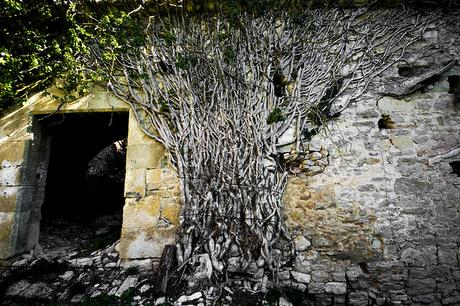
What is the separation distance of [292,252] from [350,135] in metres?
1.59

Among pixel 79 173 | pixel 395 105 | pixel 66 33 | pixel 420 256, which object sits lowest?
pixel 420 256

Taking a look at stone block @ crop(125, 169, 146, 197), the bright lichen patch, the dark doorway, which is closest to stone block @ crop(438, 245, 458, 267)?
the bright lichen patch

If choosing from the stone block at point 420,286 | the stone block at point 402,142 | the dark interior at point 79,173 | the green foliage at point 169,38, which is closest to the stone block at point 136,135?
the dark interior at point 79,173

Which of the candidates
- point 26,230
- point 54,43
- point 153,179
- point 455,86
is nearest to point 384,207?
point 455,86

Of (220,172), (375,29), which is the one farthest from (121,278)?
(375,29)

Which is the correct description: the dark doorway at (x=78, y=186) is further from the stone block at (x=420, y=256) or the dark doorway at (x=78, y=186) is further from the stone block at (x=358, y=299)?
the stone block at (x=420, y=256)

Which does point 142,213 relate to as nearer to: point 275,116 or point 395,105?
point 275,116

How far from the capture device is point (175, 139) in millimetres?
2783

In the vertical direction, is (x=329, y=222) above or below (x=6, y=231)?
above

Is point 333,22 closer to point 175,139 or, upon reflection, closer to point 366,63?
point 366,63

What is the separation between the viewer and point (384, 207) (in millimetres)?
2602

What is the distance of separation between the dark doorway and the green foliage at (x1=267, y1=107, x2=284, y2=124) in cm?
210

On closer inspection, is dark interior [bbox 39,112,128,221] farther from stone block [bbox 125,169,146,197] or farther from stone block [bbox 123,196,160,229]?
stone block [bbox 123,196,160,229]

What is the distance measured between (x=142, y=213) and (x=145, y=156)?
699 millimetres
